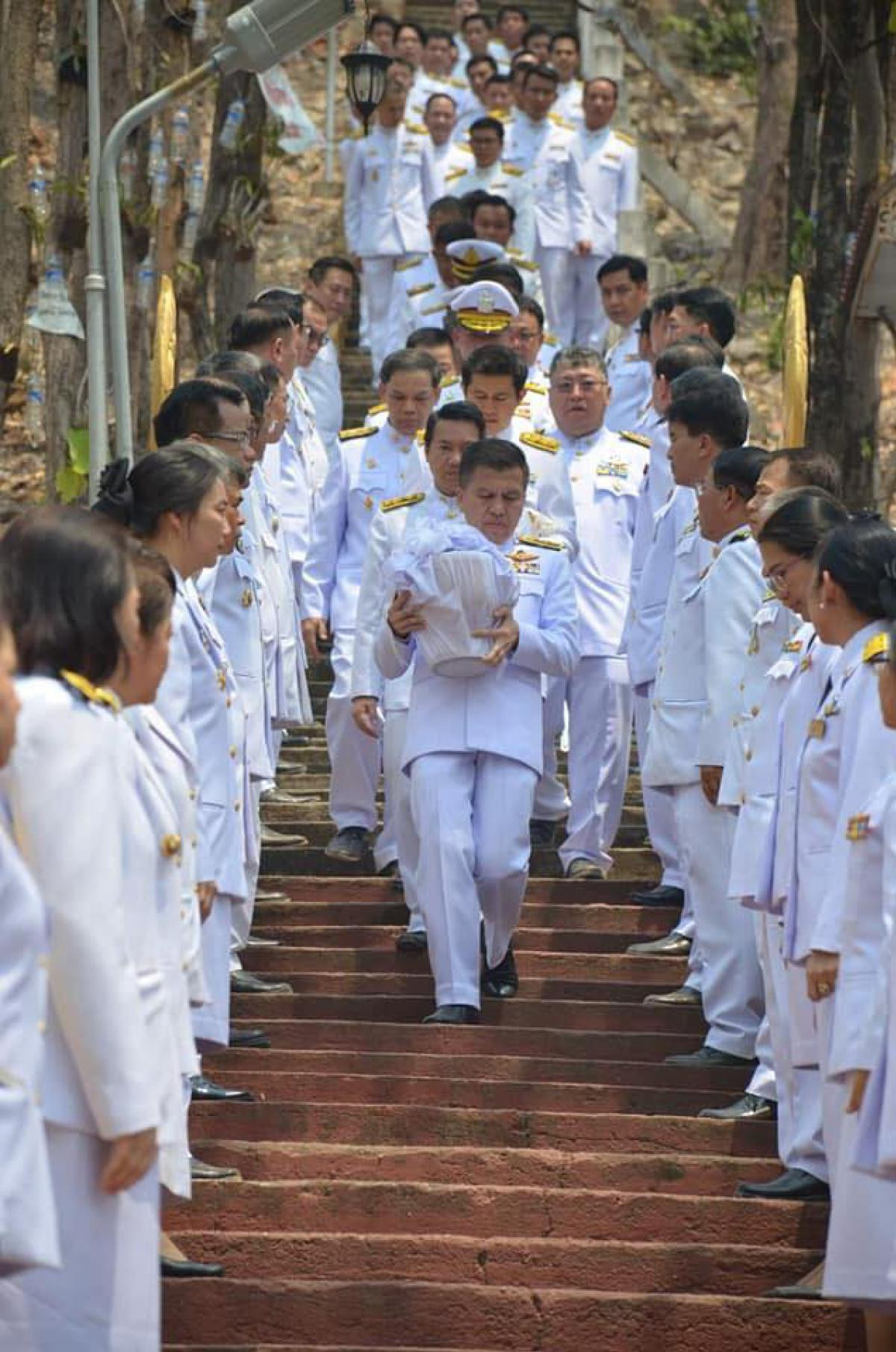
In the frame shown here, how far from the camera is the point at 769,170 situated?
22141mm

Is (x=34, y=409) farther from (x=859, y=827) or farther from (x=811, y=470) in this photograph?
(x=859, y=827)

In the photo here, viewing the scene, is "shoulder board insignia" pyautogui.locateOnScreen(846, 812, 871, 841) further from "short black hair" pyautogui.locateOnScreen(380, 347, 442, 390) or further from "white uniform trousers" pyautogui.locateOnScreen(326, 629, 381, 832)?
"short black hair" pyautogui.locateOnScreen(380, 347, 442, 390)

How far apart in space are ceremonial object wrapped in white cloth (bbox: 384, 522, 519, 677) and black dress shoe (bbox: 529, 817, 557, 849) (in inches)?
68.2

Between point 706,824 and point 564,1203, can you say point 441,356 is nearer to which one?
point 706,824

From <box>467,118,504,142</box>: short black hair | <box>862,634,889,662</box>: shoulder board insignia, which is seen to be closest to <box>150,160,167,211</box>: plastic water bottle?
<box>467,118,504,142</box>: short black hair

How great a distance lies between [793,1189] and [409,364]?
4582 millimetres

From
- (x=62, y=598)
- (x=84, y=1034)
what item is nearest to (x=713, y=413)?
(x=62, y=598)

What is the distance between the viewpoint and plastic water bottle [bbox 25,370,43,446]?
17.1 m

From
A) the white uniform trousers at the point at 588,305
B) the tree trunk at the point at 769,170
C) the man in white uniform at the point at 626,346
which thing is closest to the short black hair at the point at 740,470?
the man in white uniform at the point at 626,346

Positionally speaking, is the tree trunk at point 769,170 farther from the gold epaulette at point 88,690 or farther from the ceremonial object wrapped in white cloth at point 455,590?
the gold epaulette at point 88,690

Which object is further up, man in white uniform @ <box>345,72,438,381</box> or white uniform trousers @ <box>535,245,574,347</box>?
man in white uniform @ <box>345,72,438,381</box>

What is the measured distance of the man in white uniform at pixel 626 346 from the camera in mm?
12672

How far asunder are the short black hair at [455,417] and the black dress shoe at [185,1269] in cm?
353

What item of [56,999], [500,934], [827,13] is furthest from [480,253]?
[56,999]
